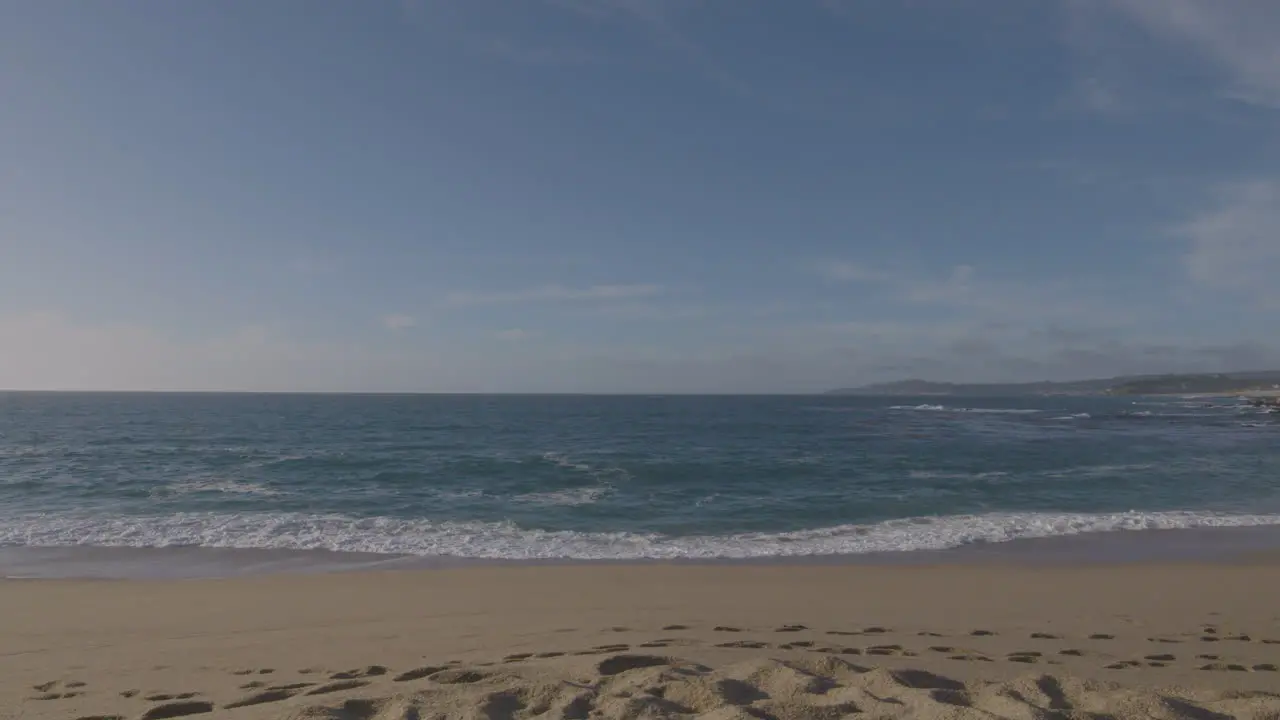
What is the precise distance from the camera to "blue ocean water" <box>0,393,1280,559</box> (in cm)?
1448

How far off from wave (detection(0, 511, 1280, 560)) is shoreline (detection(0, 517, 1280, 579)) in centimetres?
40

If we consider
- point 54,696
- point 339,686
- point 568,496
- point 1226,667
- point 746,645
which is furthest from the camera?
point 568,496

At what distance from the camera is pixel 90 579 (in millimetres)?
10852

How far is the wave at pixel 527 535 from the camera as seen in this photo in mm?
13484

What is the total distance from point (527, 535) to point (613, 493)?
6.20 m

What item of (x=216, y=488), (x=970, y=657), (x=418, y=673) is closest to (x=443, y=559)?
(x=418, y=673)

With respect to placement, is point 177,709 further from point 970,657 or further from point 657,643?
point 970,657

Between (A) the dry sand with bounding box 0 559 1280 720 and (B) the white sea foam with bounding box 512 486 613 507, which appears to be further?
(B) the white sea foam with bounding box 512 486 613 507

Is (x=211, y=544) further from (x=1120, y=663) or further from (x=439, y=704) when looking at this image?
(x=1120, y=663)

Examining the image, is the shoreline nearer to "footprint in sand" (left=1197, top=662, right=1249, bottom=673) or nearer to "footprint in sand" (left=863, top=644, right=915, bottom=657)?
"footprint in sand" (left=863, top=644, right=915, bottom=657)

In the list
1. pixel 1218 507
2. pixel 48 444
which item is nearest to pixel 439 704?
pixel 1218 507

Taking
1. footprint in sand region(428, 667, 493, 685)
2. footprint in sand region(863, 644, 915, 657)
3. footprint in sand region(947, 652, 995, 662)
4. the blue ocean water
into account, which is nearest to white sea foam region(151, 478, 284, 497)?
the blue ocean water

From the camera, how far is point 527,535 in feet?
49.0

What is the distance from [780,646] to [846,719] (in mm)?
2513
